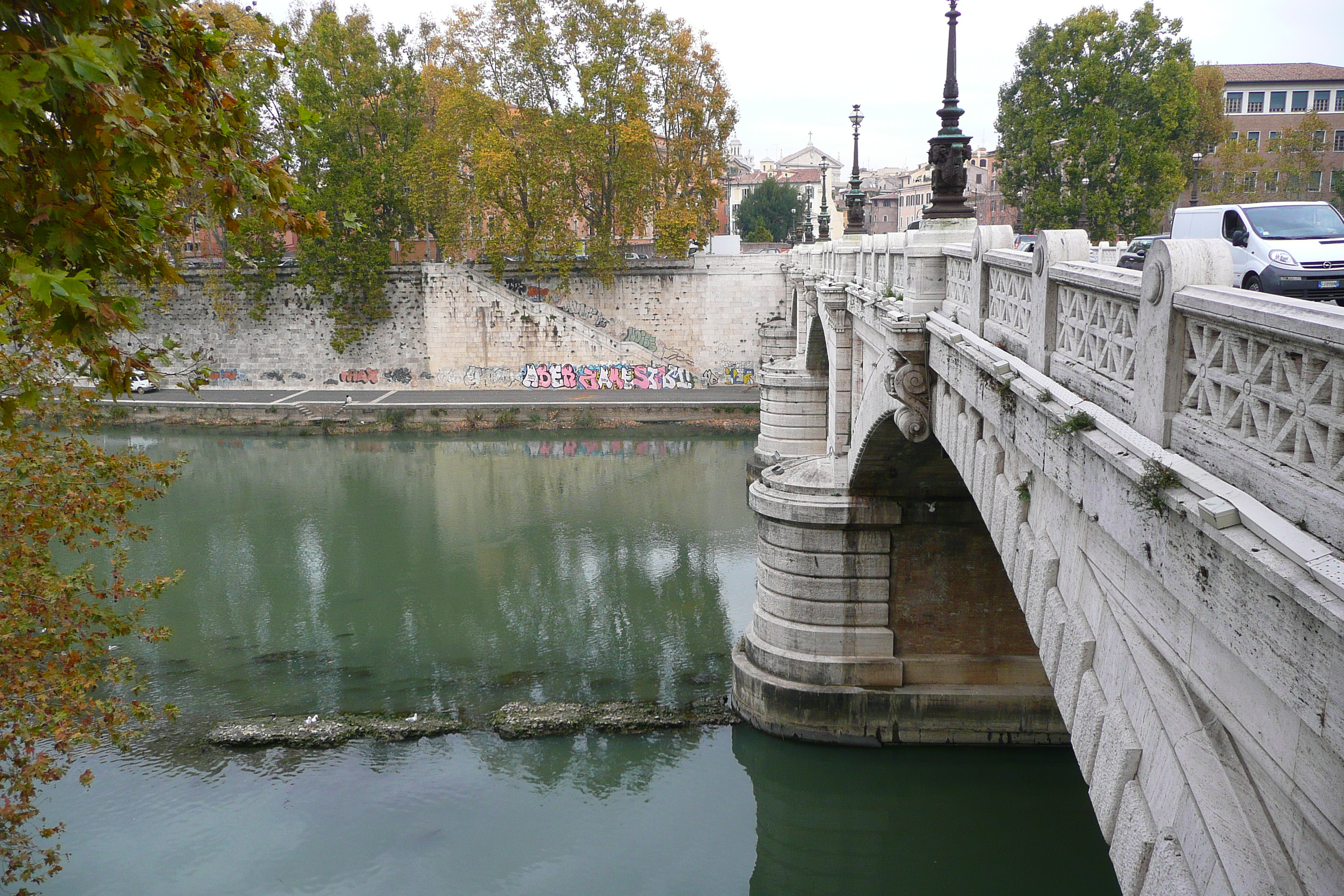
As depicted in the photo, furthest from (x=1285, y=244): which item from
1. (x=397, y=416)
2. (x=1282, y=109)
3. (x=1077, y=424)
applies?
(x=1282, y=109)

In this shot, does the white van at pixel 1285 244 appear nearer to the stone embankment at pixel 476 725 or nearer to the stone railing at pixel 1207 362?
the stone railing at pixel 1207 362

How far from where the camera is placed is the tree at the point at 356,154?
3250cm

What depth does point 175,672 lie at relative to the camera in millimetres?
13766

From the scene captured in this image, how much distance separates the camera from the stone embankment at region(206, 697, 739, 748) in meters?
11.7

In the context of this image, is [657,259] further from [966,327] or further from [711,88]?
[966,327]

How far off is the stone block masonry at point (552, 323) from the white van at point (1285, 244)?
2616 cm

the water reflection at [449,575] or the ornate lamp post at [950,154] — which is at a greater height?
the ornate lamp post at [950,154]

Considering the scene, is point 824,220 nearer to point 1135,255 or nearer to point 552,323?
point 552,323

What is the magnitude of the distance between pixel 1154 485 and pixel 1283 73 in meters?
45.8

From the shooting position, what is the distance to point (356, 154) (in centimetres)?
3372

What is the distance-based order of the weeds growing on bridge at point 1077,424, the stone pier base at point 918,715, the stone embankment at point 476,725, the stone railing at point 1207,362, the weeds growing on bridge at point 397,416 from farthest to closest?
the weeds growing on bridge at point 397,416, the stone embankment at point 476,725, the stone pier base at point 918,715, the weeds growing on bridge at point 1077,424, the stone railing at point 1207,362

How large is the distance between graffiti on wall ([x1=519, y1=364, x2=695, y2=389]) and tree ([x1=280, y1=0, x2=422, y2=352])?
20.2 ft

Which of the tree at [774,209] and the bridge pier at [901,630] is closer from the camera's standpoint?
the bridge pier at [901,630]

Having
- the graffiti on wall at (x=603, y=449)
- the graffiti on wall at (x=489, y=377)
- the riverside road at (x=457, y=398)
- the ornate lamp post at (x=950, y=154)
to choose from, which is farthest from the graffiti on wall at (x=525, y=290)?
the ornate lamp post at (x=950, y=154)
